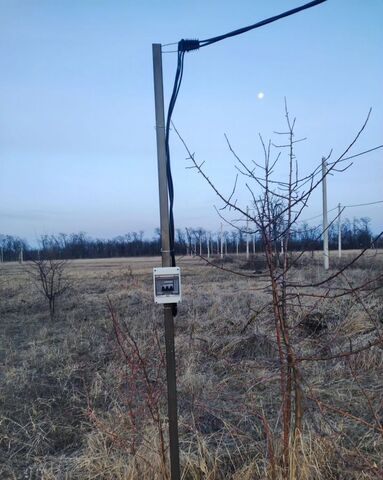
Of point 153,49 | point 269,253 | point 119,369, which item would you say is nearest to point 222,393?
point 119,369

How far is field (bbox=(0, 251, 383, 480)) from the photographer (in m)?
2.54

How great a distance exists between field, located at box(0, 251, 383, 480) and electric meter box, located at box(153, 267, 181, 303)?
53 centimetres

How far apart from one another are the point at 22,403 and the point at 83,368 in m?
1.13

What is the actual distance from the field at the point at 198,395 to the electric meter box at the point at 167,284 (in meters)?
0.53

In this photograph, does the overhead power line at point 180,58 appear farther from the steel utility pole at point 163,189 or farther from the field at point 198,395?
the field at point 198,395

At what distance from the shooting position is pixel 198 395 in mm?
4137

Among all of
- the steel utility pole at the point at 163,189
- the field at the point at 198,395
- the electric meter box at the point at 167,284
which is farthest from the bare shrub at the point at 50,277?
the electric meter box at the point at 167,284

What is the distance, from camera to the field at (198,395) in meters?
2.54

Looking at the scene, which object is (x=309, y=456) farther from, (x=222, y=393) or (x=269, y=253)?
(x=222, y=393)

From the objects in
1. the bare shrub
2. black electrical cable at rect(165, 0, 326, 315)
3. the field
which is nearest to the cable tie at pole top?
black electrical cable at rect(165, 0, 326, 315)

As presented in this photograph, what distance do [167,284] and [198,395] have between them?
8.31 ft

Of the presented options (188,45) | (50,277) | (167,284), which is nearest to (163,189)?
(167,284)

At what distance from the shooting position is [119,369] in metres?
4.87

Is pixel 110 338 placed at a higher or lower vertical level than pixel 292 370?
lower
